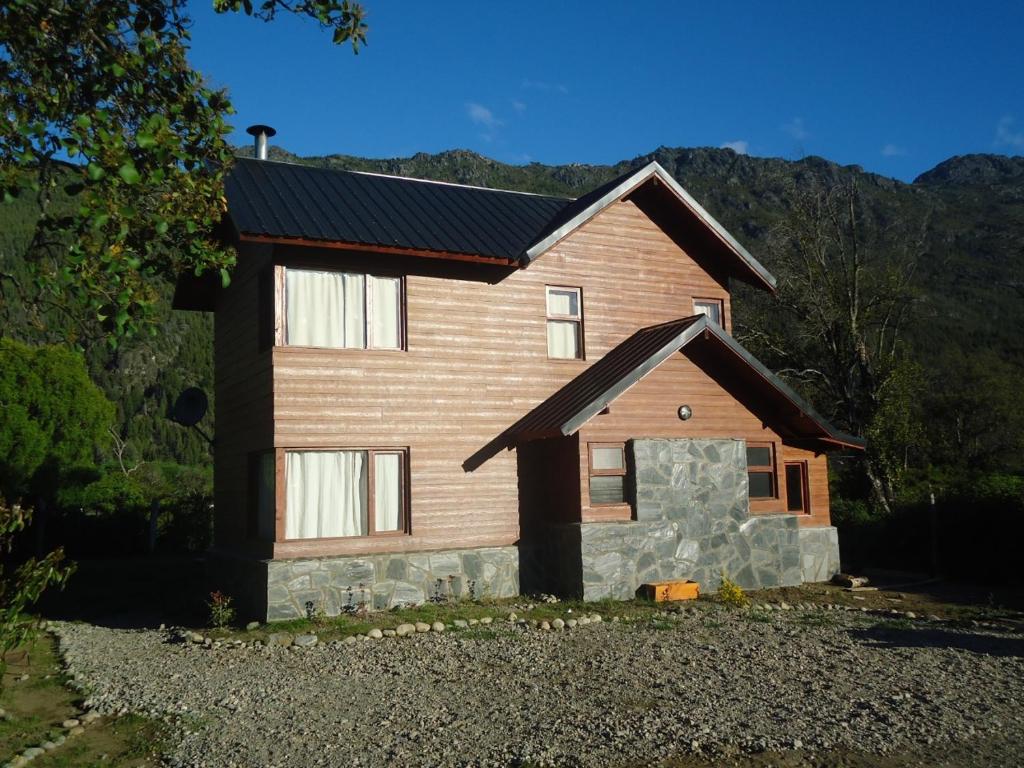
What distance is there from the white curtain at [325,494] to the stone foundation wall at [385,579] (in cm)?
66

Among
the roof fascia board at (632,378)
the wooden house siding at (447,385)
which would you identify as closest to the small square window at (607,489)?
the wooden house siding at (447,385)

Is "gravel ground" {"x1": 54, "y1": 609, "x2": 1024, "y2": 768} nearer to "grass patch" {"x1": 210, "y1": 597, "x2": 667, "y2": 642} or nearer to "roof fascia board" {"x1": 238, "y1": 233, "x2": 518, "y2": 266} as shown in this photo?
"grass patch" {"x1": 210, "y1": 597, "x2": 667, "y2": 642}

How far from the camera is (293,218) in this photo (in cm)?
1498

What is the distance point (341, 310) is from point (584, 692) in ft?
28.2

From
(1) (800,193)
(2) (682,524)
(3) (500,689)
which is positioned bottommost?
(3) (500,689)

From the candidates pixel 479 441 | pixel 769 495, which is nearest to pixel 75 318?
pixel 479 441

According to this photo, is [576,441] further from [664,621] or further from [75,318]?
[75,318]

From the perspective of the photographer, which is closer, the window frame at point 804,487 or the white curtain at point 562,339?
the white curtain at point 562,339

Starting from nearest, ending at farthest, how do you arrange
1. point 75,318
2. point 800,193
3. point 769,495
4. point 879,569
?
1. point 75,318
2. point 769,495
3. point 879,569
4. point 800,193

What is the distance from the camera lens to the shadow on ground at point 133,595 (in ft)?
51.6

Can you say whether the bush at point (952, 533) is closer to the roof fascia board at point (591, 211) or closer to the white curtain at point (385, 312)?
the roof fascia board at point (591, 211)

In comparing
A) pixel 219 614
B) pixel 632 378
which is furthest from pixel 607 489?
pixel 219 614

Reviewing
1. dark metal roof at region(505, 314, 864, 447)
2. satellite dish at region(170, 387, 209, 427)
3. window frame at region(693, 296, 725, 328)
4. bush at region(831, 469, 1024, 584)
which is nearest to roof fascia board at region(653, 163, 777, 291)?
window frame at region(693, 296, 725, 328)

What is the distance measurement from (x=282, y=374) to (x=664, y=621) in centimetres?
722
